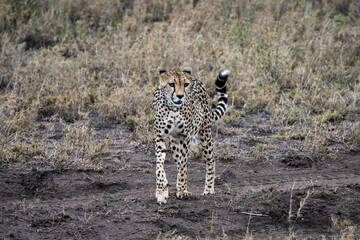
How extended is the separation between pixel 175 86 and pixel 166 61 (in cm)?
328

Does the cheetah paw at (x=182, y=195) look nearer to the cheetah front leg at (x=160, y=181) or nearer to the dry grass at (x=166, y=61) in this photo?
the cheetah front leg at (x=160, y=181)

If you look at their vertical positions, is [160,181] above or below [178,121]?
below

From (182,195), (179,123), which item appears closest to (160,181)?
(182,195)

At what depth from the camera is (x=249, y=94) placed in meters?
7.91

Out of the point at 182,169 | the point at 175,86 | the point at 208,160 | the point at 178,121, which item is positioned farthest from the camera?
the point at 208,160

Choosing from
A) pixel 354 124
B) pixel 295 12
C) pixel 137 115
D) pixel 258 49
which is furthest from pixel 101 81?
pixel 295 12

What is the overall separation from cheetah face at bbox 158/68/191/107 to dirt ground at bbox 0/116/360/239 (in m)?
0.88

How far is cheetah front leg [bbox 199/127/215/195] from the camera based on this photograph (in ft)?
18.7

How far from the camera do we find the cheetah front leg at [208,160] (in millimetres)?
5695

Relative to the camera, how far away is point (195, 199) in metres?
5.25

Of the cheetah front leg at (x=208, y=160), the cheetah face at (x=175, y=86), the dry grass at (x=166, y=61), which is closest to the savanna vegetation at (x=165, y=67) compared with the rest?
the dry grass at (x=166, y=61)

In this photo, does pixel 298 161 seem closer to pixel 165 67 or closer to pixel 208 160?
pixel 208 160

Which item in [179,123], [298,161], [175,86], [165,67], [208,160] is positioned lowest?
[298,161]

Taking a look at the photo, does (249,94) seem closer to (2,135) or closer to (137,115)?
(137,115)
